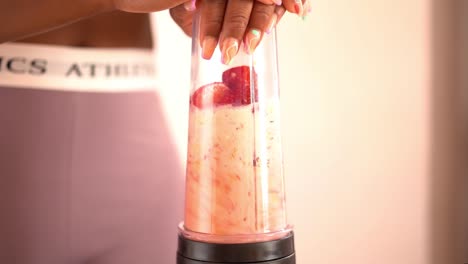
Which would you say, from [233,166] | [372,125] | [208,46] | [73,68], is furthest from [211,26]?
[372,125]

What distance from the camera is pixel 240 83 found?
Answer: 41cm

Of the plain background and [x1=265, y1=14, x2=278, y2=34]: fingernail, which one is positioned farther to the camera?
the plain background

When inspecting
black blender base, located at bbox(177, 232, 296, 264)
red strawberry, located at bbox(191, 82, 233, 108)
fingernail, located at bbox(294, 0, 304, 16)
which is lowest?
black blender base, located at bbox(177, 232, 296, 264)

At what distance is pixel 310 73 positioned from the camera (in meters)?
1.07

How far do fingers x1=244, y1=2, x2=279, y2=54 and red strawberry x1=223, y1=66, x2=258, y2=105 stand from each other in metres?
0.02

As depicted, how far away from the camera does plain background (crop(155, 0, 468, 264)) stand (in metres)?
1.05

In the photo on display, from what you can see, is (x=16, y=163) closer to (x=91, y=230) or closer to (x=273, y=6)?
(x=91, y=230)

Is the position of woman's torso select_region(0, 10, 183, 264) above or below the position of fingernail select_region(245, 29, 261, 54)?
below

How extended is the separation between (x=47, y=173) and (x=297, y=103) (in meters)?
0.63

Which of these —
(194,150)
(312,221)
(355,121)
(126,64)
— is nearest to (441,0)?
(355,121)

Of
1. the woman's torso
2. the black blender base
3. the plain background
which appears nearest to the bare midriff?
the woman's torso

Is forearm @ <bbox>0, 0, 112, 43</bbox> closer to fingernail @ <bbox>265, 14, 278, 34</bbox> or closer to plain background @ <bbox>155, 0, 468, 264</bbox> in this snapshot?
fingernail @ <bbox>265, 14, 278, 34</bbox>

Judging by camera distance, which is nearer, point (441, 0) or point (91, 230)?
point (91, 230)

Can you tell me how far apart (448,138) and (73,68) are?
1.04 metres
